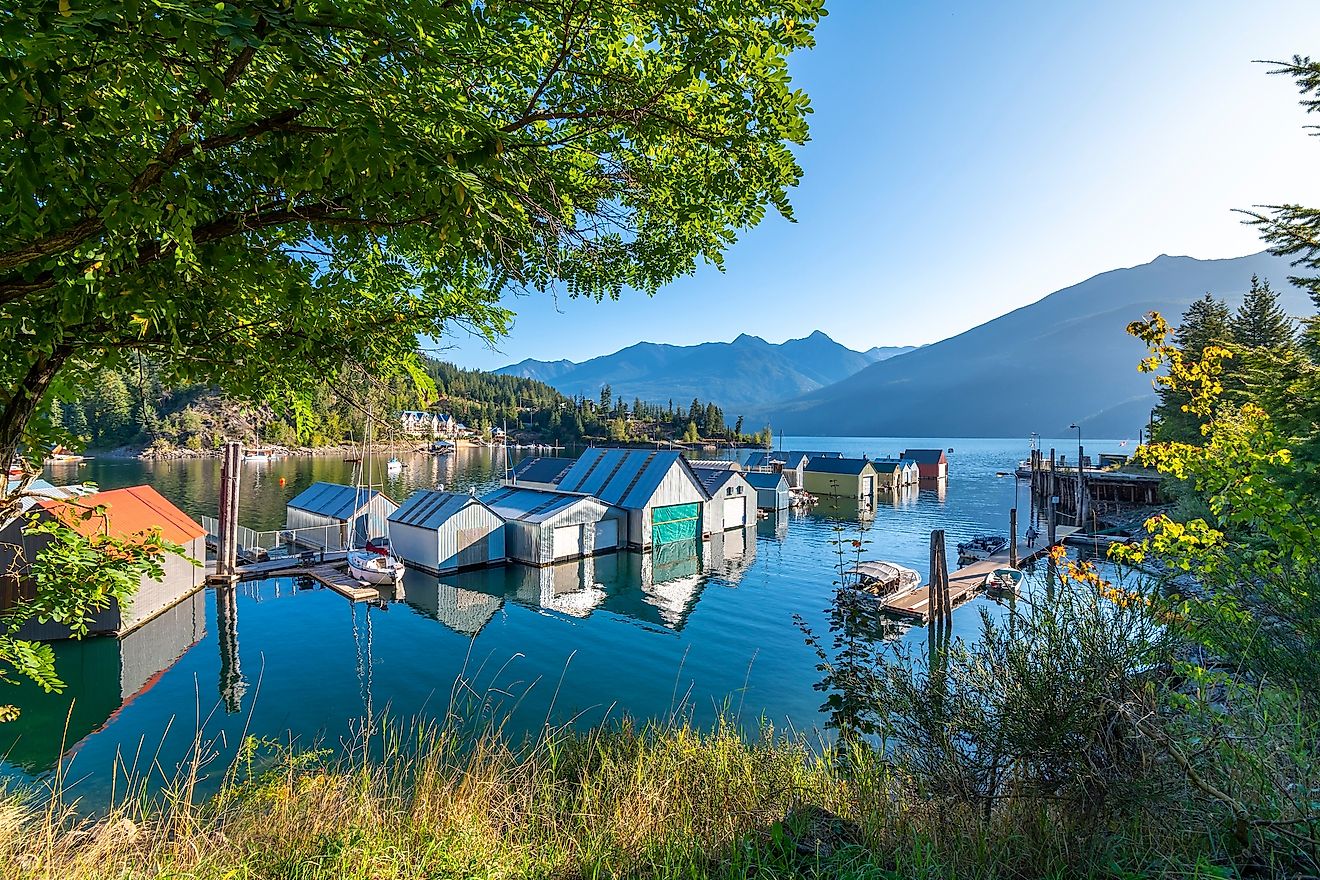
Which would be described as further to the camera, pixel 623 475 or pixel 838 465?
pixel 838 465

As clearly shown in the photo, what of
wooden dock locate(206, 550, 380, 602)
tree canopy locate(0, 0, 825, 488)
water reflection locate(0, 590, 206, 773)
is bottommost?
water reflection locate(0, 590, 206, 773)

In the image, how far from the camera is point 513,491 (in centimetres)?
3030

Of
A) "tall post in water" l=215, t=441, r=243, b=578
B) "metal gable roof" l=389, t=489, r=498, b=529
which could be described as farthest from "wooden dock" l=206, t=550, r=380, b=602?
"metal gable roof" l=389, t=489, r=498, b=529

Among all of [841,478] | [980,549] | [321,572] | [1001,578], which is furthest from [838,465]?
[321,572]

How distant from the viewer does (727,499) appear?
3656 centimetres

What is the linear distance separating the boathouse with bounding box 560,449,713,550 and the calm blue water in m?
2.78

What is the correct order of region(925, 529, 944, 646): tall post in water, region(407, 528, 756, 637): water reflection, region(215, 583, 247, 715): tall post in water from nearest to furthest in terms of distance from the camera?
region(215, 583, 247, 715): tall post in water < region(925, 529, 944, 646): tall post in water < region(407, 528, 756, 637): water reflection

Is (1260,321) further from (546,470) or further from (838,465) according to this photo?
(546,470)

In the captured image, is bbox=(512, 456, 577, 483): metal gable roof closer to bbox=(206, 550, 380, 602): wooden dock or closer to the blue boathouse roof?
bbox=(206, 550, 380, 602): wooden dock

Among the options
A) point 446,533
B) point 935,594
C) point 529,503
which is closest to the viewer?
point 935,594

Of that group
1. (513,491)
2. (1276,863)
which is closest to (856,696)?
(1276,863)

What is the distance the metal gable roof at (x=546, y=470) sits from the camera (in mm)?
36375

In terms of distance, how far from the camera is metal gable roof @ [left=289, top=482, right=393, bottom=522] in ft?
91.8

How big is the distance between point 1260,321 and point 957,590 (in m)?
30.3
